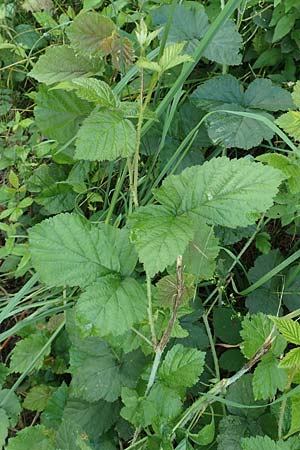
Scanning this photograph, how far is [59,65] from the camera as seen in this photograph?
3.98 feet

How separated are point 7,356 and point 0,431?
314 millimetres

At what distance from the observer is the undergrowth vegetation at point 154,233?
87cm

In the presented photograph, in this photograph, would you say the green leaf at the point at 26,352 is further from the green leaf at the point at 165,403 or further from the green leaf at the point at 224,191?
the green leaf at the point at 224,191

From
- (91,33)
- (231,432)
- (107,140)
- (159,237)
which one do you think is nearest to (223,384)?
(231,432)

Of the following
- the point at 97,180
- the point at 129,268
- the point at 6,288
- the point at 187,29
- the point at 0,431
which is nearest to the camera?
the point at 129,268

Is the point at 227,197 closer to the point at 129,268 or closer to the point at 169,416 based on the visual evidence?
the point at 129,268

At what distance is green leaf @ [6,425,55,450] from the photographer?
1.13 m

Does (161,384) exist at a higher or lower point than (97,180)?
lower

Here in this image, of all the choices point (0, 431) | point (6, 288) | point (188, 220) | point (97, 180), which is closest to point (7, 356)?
point (6, 288)

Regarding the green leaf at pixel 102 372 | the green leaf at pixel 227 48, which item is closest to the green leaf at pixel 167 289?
the green leaf at pixel 102 372

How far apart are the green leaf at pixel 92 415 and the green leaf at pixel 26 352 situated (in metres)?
0.18

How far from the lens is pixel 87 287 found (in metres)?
0.87

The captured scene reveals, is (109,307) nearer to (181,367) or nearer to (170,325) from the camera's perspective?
(170,325)

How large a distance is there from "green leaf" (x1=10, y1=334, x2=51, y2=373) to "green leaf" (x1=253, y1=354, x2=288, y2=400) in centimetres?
57
